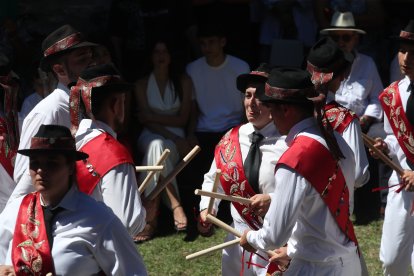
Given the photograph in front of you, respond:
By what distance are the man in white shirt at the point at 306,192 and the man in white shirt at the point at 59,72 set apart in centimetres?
144

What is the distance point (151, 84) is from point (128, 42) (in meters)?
0.89

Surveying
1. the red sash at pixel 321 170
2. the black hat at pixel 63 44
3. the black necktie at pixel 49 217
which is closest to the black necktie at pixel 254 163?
the red sash at pixel 321 170

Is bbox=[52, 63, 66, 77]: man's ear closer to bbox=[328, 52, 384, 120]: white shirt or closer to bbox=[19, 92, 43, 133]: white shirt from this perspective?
bbox=[19, 92, 43, 133]: white shirt

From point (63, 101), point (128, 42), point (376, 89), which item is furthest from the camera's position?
point (128, 42)

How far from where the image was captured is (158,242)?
9656 millimetres

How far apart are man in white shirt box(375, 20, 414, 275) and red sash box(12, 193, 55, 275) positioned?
3178mm

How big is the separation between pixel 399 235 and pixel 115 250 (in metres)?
3.18

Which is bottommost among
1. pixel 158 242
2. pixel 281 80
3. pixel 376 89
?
pixel 158 242

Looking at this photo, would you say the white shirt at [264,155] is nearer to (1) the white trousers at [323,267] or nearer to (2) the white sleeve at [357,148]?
(2) the white sleeve at [357,148]

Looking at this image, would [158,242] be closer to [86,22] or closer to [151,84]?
[151,84]

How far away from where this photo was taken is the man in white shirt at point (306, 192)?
5.46 meters

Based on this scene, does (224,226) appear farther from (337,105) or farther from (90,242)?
(337,105)

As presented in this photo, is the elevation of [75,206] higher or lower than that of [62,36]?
lower

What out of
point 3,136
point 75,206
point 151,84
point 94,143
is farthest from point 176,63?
point 75,206
